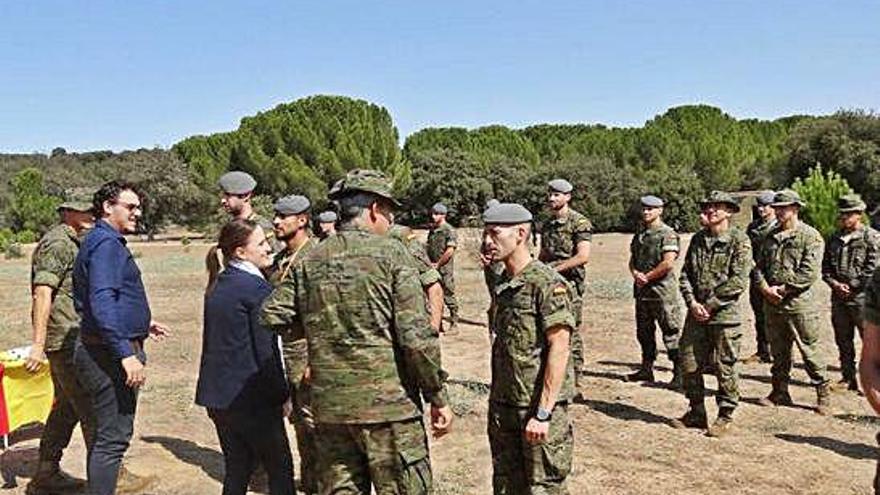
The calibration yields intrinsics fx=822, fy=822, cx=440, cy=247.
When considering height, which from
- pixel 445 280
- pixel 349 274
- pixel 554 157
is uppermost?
pixel 554 157

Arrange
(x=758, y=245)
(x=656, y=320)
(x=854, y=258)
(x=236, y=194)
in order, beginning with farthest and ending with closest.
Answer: (x=758, y=245), (x=656, y=320), (x=854, y=258), (x=236, y=194)

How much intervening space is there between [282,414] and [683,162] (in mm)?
50467

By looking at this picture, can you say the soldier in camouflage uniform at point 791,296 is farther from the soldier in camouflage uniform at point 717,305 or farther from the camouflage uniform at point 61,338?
the camouflage uniform at point 61,338

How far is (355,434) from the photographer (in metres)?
3.50

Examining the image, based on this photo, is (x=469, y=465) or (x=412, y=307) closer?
(x=412, y=307)

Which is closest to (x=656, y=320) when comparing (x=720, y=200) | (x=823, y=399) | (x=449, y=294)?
(x=823, y=399)

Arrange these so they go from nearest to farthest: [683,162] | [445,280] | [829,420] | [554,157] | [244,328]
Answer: [244,328] < [829,420] < [445,280] < [683,162] < [554,157]

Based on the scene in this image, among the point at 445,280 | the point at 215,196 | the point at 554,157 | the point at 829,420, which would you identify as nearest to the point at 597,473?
the point at 829,420

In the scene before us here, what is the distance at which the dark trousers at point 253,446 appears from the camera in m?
3.97

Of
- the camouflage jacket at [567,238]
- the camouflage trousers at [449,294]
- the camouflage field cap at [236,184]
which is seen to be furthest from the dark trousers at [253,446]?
the camouflage trousers at [449,294]

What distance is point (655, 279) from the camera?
7980mm

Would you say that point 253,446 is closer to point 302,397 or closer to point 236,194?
point 302,397

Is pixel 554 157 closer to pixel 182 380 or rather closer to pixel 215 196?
pixel 215 196

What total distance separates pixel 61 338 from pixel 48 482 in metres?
1.08
